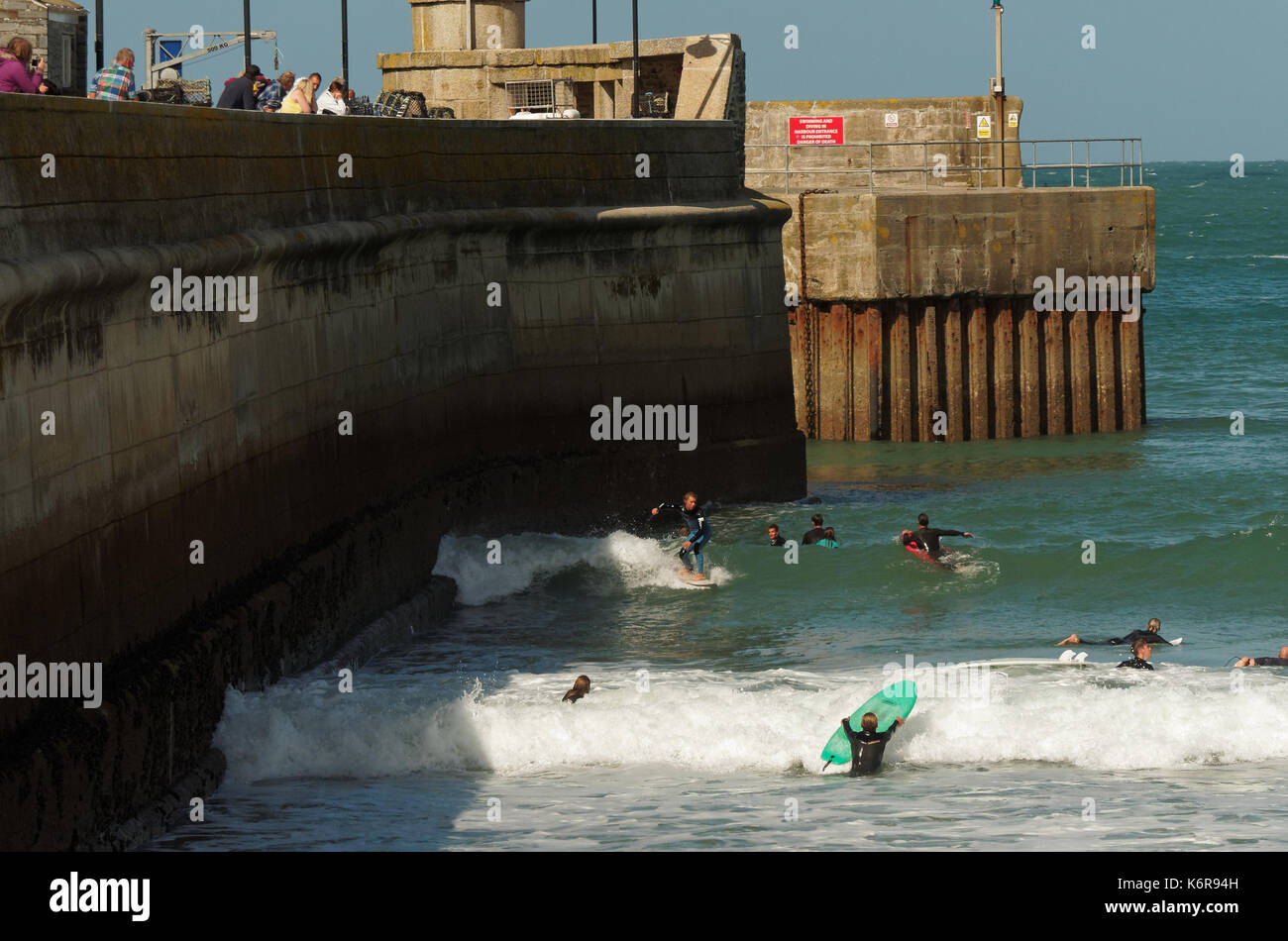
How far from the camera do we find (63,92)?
55.2ft

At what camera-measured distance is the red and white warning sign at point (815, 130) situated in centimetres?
4191

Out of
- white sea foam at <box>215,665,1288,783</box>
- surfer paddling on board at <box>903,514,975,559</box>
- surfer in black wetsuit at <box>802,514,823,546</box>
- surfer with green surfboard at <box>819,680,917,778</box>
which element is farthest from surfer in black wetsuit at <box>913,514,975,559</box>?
surfer with green surfboard at <box>819,680,917,778</box>

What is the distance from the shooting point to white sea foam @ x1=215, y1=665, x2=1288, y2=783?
15570mm

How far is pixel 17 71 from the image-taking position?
14.7 m

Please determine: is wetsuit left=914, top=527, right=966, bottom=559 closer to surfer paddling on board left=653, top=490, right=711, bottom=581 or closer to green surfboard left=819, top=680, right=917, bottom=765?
surfer paddling on board left=653, top=490, right=711, bottom=581

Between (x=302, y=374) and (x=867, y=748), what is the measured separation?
636cm

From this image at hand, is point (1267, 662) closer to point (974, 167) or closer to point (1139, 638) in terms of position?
point (1139, 638)

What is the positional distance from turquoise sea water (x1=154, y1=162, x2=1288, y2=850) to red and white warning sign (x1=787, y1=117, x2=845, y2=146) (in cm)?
1367

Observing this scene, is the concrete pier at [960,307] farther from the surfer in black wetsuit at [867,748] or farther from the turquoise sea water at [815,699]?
the surfer in black wetsuit at [867,748]

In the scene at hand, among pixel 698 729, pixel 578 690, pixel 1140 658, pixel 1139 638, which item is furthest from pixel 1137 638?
pixel 578 690

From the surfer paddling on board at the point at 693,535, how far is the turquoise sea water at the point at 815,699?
1.11ft

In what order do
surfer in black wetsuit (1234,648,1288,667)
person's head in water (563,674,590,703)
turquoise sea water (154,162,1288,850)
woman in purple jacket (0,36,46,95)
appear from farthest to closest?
surfer in black wetsuit (1234,648,1288,667), person's head in water (563,674,590,703), woman in purple jacket (0,36,46,95), turquoise sea water (154,162,1288,850)

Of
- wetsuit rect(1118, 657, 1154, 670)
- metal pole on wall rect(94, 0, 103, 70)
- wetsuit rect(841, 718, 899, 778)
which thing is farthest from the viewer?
wetsuit rect(1118, 657, 1154, 670)
